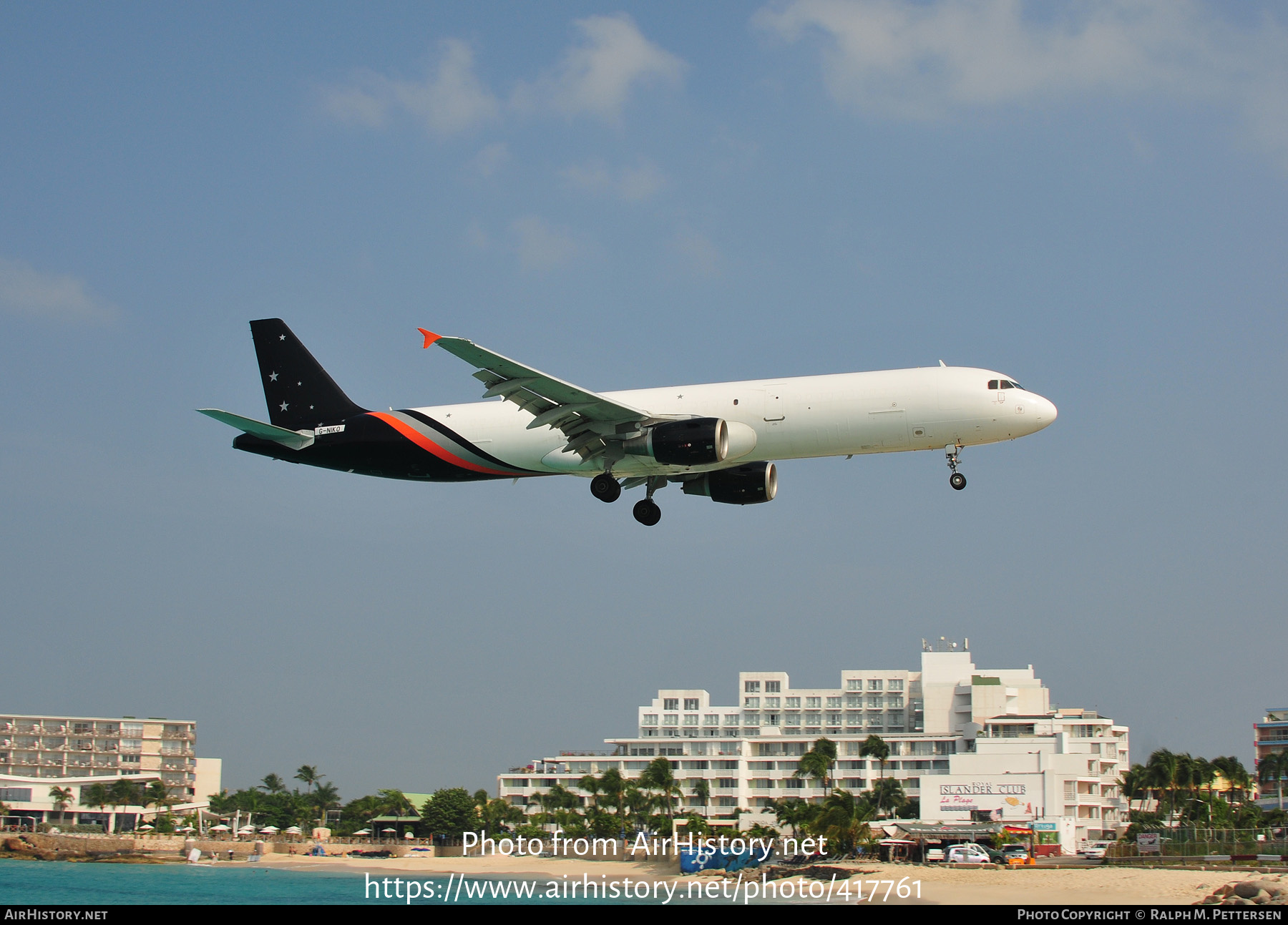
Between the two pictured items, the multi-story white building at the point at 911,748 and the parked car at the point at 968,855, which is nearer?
the parked car at the point at 968,855

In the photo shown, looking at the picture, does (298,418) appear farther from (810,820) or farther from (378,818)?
(378,818)

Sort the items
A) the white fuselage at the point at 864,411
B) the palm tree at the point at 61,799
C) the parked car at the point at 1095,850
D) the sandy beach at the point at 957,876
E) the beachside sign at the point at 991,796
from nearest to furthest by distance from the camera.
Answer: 1. the sandy beach at the point at 957,876
2. the white fuselage at the point at 864,411
3. the parked car at the point at 1095,850
4. the beachside sign at the point at 991,796
5. the palm tree at the point at 61,799

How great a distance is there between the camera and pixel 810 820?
90125mm

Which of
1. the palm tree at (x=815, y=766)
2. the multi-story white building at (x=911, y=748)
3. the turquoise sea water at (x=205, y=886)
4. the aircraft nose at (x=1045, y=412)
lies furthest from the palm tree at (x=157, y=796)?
the aircraft nose at (x=1045, y=412)

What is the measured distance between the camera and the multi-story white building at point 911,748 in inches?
3664

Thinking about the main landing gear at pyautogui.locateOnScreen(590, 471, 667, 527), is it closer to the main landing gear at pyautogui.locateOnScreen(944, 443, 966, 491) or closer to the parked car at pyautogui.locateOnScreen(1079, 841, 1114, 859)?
the main landing gear at pyautogui.locateOnScreen(944, 443, 966, 491)

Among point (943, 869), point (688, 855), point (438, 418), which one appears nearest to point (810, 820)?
point (688, 855)

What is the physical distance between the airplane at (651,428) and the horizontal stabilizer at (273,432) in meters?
0.05

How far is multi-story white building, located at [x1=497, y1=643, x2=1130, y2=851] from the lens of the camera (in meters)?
93.1

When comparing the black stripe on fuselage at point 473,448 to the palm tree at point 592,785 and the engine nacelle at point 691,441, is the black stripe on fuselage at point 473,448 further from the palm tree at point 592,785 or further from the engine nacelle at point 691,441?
the palm tree at point 592,785

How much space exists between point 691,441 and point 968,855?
4343cm

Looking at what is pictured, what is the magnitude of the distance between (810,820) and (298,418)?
192 ft

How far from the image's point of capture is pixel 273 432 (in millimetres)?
43125
